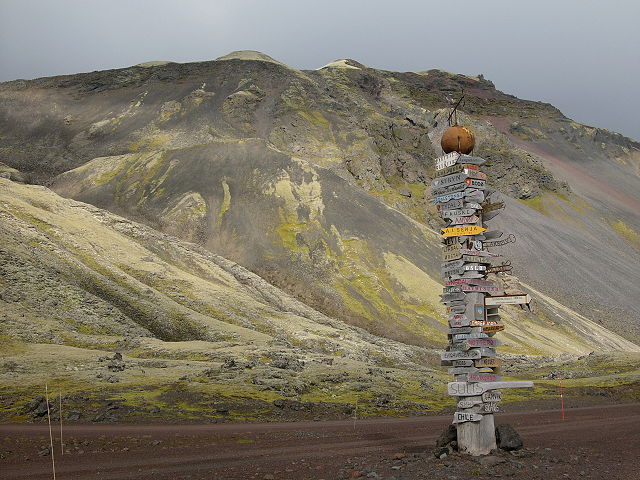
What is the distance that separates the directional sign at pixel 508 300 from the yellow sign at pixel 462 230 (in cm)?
243

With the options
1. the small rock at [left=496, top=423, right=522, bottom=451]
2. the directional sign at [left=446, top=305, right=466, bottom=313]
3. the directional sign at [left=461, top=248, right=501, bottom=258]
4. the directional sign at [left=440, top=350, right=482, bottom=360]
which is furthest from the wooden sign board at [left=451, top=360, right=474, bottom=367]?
the directional sign at [left=461, top=248, right=501, bottom=258]

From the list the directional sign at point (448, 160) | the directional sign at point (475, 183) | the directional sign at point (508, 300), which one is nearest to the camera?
the directional sign at point (508, 300)

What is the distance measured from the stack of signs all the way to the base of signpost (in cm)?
30

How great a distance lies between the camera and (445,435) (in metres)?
22.3

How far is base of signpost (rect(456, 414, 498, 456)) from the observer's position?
69.2ft

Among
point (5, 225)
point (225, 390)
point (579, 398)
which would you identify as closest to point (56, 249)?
point (5, 225)

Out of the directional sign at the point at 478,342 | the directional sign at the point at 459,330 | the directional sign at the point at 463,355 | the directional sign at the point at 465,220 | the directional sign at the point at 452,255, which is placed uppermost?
the directional sign at the point at 465,220

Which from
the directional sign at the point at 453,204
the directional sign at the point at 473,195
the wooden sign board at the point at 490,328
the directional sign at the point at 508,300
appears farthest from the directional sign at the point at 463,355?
the directional sign at the point at 473,195

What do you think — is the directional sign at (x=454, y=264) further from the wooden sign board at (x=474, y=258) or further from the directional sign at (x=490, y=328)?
the directional sign at (x=490, y=328)

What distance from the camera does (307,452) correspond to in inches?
1034

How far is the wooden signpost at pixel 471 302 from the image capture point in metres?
21.2

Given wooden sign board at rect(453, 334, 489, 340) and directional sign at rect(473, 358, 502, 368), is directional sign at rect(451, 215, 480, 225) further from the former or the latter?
directional sign at rect(473, 358, 502, 368)

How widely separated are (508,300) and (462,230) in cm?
295

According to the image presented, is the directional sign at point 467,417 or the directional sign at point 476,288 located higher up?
the directional sign at point 476,288
